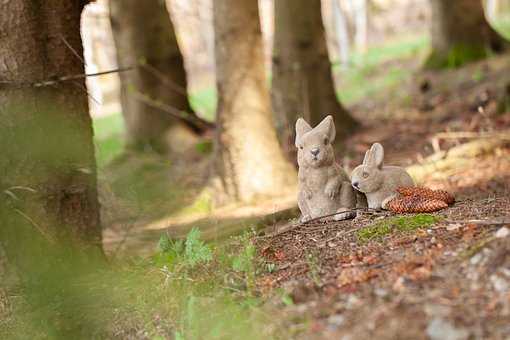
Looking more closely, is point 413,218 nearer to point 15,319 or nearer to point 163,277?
point 163,277

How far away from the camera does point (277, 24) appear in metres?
12.6

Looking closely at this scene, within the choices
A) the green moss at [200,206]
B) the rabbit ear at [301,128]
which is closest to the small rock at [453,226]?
the rabbit ear at [301,128]

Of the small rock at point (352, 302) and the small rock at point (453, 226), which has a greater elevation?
the small rock at point (453, 226)

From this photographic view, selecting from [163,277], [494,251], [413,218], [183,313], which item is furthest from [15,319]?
[494,251]

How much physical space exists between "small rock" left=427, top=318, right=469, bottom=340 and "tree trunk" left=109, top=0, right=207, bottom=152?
35.3ft

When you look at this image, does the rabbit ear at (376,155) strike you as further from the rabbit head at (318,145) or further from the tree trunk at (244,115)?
the tree trunk at (244,115)

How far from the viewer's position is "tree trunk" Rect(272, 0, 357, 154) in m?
12.4

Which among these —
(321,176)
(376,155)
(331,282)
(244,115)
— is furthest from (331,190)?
(244,115)

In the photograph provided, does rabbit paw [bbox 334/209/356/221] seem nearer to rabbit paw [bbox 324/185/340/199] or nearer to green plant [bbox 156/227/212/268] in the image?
rabbit paw [bbox 324/185/340/199]

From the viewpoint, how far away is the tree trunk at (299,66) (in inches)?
489

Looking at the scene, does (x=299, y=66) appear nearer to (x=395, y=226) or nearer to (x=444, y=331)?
(x=395, y=226)

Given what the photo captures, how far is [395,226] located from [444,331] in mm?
1654

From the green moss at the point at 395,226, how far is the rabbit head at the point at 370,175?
0.50 meters

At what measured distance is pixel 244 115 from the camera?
9609mm
